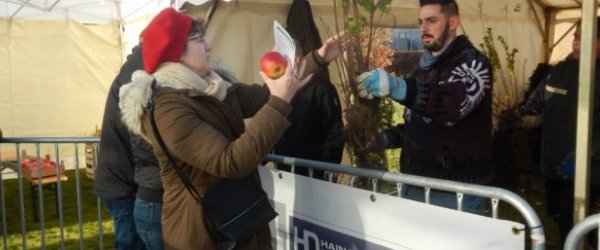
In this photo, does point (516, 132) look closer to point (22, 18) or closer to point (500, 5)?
point (500, 5)

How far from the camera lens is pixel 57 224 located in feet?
21.0

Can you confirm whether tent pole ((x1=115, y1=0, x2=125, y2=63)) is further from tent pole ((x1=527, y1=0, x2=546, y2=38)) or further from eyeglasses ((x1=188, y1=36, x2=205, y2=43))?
eyeglasses ((x1=188, y1=36, x2=205, y2=43))

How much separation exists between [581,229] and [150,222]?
5.70 ft

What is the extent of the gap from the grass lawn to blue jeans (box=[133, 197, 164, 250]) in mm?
2461

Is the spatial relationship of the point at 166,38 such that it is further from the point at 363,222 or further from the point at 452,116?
the point at 452,116

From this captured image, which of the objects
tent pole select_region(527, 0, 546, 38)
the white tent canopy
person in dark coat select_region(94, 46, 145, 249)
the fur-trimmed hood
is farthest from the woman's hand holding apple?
tent pole select_region(527, 0, 546, 38)

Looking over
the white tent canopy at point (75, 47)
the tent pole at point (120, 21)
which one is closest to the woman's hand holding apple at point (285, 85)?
the white tent canopy at point (75, 47)

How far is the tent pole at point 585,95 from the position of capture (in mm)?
1721

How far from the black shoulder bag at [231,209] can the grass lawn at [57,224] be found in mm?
3140

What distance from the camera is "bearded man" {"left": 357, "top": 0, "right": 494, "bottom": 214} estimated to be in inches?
89.4

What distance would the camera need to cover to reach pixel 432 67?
8.32 feet

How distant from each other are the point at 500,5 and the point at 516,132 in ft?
5.19

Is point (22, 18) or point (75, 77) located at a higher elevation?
point (22, 18)

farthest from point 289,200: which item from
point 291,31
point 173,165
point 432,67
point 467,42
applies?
point 291,31
